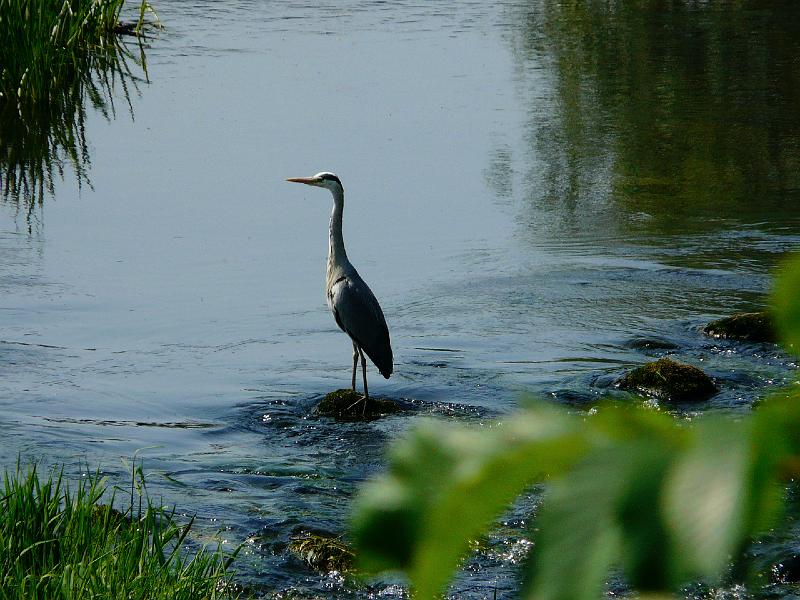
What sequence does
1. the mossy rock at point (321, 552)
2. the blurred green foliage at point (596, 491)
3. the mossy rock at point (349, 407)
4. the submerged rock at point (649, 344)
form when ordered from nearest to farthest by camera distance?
the blurred green foliage at point (596, 491)
the mossy rock at point (321, 552)
the mossy rock at point (349, 407)
the submerged rock at point (649, 344)

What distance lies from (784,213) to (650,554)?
35.2 ft

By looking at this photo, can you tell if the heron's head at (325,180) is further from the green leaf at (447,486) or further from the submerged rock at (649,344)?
the green leaf at (447,486)

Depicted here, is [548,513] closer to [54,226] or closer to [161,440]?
[161,440]

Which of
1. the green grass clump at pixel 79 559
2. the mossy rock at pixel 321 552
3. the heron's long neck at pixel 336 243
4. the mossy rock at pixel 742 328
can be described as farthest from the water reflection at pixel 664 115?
the green grass clump at pixel 79 559

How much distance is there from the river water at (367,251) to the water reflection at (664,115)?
5 centimetres

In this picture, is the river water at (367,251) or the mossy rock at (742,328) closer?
the river water at (367,251)

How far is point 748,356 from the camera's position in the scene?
25.1 feet

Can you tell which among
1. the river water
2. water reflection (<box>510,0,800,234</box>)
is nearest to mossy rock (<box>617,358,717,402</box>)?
the river water

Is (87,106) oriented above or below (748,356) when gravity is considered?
above

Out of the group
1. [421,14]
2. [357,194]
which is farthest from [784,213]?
[421,14]

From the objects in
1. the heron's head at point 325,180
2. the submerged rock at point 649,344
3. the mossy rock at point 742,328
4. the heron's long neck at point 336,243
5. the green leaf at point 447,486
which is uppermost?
the green leaf at point 447,486

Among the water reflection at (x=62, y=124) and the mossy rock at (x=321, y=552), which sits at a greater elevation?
the water reflection at (x=62, y=124)

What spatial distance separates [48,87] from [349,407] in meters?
8.25

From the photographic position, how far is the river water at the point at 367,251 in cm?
664
